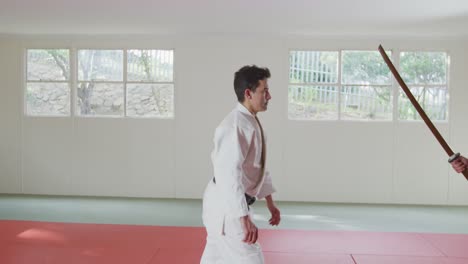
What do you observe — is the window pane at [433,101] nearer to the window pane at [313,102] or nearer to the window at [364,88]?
the window at [364,88]

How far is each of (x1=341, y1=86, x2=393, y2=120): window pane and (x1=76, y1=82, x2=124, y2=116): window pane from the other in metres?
3.47

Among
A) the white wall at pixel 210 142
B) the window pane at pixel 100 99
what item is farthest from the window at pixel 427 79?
the window pane at pixel 100 99

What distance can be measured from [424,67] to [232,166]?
19.9ft

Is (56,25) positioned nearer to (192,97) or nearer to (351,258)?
(192,97)

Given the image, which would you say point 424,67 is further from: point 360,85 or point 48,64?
point 48,64

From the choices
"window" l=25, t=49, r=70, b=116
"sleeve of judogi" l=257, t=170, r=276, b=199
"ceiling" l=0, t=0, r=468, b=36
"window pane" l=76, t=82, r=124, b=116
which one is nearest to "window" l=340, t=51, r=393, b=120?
"ceiling" l=0, t=0, r=468, b=36

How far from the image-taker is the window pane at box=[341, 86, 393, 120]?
7.32 meters

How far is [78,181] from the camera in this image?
7562 millimetres

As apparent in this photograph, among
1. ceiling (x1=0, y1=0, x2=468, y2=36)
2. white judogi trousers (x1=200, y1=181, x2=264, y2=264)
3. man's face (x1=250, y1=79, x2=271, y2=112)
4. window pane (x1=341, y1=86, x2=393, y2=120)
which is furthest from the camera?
window pane (x1=341, y1=86, x2=393, y2=120)

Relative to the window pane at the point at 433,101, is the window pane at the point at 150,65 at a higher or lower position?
higher

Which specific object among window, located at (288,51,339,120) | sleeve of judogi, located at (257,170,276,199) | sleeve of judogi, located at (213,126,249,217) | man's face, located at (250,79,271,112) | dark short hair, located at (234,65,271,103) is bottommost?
sleeve of judogi, located at (257,170,276,199)

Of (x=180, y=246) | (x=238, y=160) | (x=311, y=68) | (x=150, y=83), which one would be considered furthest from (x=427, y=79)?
(x=238, y=160)

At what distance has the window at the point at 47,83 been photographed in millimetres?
7672

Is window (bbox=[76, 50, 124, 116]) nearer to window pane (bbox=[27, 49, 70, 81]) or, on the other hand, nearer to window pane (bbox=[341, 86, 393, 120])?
window pane (bbox=[27, 49, 70, 81])
